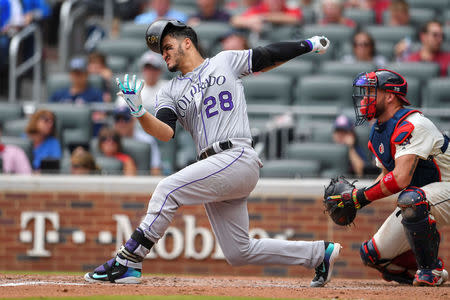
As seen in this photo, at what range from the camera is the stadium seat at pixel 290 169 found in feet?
27.7

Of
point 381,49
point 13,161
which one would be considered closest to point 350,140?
point 381,49

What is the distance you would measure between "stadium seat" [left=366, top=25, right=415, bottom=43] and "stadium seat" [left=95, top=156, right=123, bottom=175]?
4.67 metres

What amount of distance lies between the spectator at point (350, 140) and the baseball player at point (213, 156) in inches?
122

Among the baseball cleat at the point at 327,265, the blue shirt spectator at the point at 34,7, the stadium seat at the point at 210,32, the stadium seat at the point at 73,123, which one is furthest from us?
the blue shirt spectator at the point at 34,7

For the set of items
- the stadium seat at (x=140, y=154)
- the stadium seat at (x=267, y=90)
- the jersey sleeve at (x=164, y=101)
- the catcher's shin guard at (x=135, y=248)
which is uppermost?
the stadium seat at (x=267, y=90)

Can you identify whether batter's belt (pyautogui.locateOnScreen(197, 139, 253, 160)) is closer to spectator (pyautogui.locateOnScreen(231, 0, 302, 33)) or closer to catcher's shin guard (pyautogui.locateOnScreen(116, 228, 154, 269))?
catcher's shin guard (pyautogui.locateOnScreen(116, 228, 154, 269))

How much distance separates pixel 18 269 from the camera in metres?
8.36

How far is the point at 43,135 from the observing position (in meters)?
8.88

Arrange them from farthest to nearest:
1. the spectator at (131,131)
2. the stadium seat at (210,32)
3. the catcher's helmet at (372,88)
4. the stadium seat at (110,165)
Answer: the stadium seat at (210,32), the spectator at (131,131), the stadium seat at (110,165), the catcher's helmet at (372,88)

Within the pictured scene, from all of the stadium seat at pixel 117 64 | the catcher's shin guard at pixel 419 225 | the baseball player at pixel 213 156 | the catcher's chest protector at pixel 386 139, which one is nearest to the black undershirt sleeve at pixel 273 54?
the baseball player at pixel 213 156

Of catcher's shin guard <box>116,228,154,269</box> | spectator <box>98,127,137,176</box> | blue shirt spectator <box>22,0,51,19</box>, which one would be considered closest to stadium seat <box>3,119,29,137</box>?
spectator <box>98,127,137,176</box>

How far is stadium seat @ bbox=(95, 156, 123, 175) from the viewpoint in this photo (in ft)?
28.3

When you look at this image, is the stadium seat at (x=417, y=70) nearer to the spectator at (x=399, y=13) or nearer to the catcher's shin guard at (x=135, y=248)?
the spectator at (x=399, y=13)

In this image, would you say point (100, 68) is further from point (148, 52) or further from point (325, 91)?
point (325, 91)
